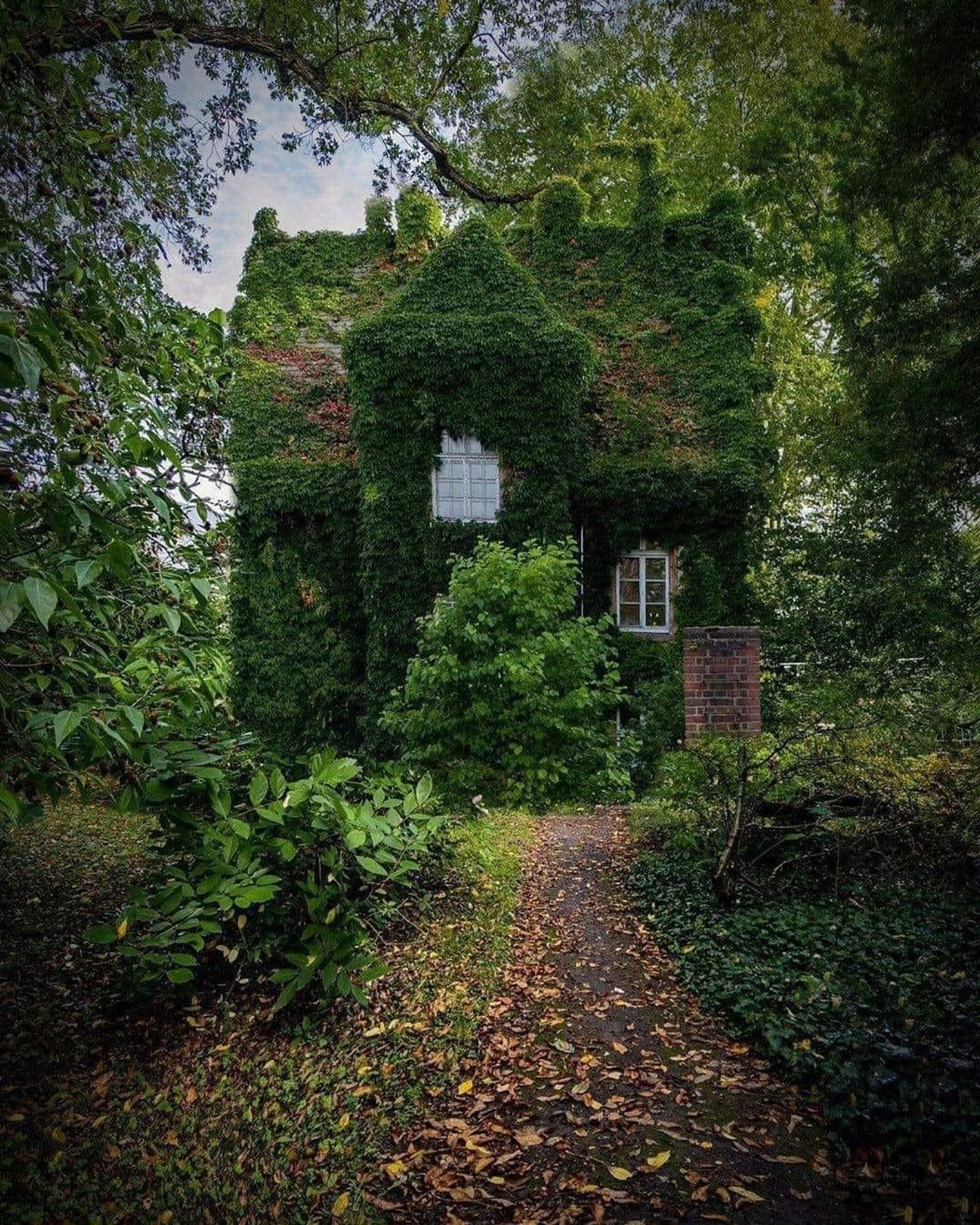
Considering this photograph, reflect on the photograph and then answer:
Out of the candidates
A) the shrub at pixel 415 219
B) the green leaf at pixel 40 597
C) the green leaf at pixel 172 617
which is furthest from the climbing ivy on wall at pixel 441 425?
the green leaf at pixel 40 597

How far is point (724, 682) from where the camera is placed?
23.0 ft

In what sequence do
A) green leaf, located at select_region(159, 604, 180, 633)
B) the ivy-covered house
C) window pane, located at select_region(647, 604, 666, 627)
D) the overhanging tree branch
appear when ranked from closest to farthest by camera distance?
green leaf, located at select_region(159, 604, 180, 633)
the overhanging tree branch
the ivy-covered house
window pane, located at select_region(647, 604, 666, 627)

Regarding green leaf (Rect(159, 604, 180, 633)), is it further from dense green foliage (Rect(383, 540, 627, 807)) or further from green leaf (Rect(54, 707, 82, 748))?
dense green foliage (Rect(383, 540, 627, 807))

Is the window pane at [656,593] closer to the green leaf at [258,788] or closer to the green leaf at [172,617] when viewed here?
the green leaf at [258,788]

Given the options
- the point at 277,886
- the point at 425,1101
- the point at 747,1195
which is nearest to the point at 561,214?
the point at 277,886

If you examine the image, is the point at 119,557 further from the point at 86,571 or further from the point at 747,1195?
the point at 747,1195

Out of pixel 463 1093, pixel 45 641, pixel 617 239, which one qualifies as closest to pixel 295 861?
pixel 463 1093

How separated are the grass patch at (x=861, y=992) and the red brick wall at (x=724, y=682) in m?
2.27

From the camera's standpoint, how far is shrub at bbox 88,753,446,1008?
3.21 metres

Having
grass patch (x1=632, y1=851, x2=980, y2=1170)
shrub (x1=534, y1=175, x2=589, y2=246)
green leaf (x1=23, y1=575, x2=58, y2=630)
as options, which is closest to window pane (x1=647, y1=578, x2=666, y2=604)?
shrub (x1=534, y1=175, x2=589, y2=246)

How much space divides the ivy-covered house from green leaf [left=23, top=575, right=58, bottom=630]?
9657 millimetres

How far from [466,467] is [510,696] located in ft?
17.9

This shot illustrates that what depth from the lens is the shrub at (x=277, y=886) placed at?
10.5 ft

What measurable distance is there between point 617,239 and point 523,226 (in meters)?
2.53
